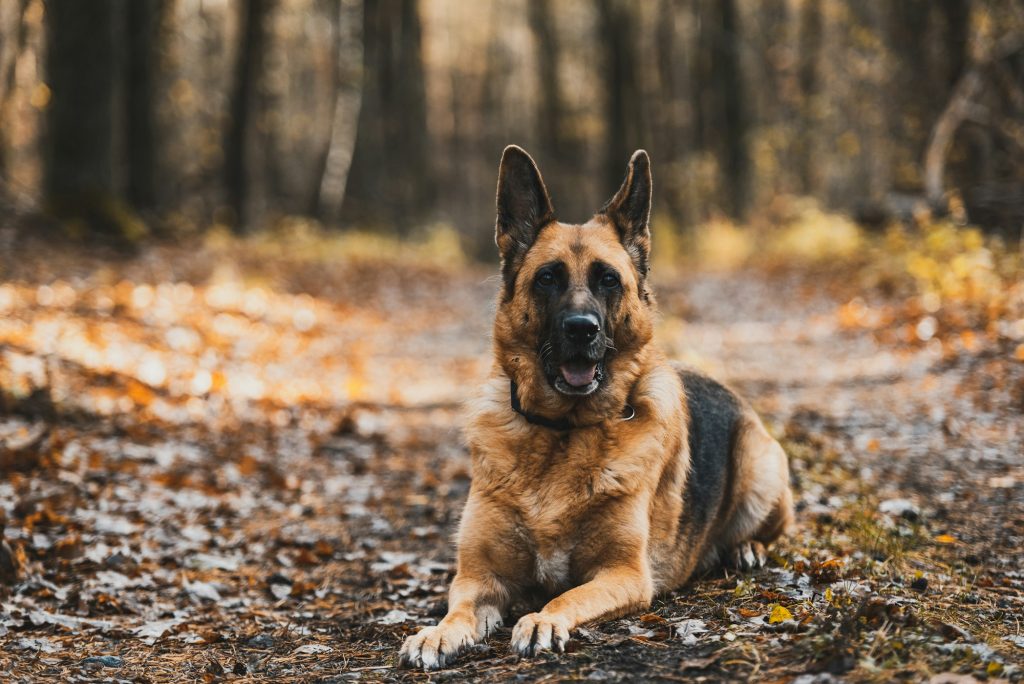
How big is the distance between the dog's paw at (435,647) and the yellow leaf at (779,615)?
1.32 meters

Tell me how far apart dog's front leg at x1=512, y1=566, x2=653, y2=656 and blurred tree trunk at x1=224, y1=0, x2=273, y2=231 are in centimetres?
1903

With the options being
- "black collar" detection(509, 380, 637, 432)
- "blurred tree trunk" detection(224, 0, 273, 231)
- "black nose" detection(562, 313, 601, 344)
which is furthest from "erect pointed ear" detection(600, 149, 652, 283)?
"blurred tree trunk" detection(224, 0, 273, 231)

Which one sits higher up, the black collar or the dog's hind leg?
the black collar

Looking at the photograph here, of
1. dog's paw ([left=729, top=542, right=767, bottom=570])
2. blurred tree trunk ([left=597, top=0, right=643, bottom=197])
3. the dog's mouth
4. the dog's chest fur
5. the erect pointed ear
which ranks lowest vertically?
dog's paw ([left=729, top=542, right=767, bottom=570])

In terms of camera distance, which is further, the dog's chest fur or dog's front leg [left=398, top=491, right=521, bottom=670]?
the dog's chest fur

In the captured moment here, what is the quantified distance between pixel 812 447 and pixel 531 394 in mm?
3901

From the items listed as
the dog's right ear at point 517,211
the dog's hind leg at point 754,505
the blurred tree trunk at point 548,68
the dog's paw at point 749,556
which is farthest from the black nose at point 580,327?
the blurred tree trunk at point 548,68

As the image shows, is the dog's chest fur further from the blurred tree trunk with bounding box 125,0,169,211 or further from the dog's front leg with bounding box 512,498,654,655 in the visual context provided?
the blurred tree trunk with bounding box 125,0,169,211

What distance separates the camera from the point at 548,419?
424cm

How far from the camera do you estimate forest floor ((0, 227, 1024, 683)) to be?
11.8 feet

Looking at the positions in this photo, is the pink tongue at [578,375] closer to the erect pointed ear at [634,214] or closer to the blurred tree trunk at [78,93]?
the erect pointed ear at [634,214]

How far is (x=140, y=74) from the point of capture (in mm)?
18938

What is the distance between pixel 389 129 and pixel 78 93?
1742 cm

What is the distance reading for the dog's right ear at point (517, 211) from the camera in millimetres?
4547
